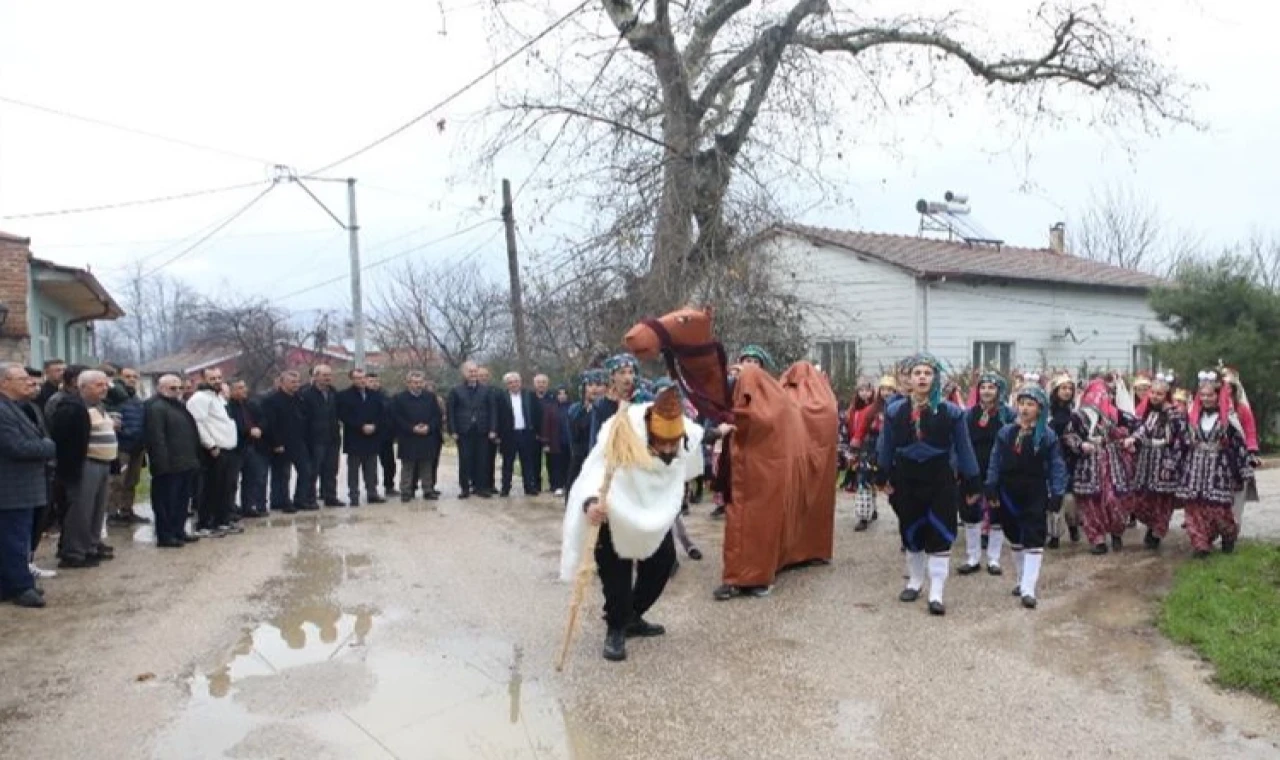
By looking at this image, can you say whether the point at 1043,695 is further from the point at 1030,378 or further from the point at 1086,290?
the point at 1086,290

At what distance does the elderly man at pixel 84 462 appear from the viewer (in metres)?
8.58

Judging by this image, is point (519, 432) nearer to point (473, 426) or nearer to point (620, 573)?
point (473, 426)

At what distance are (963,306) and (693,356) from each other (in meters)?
15.3

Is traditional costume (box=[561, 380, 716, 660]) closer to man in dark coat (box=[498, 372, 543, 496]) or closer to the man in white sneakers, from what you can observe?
the man in white sneakers

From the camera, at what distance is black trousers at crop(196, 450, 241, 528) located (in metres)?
10.7

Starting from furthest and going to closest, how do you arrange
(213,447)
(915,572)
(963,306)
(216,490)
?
(963,306) < (216,490) < (213,447) < (915,572)

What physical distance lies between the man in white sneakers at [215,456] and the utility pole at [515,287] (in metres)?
5.26

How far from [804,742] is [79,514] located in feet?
23.3

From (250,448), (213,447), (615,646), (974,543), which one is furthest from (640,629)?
(250,448)

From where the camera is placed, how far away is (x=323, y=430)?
1273cm

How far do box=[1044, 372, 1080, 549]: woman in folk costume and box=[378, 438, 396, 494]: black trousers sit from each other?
27.3ft

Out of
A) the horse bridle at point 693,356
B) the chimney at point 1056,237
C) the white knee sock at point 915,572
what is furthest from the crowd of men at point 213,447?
the chimney at point 1056,237

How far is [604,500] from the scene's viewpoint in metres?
5.92

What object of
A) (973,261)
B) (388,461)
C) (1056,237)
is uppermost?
(1056,237)
